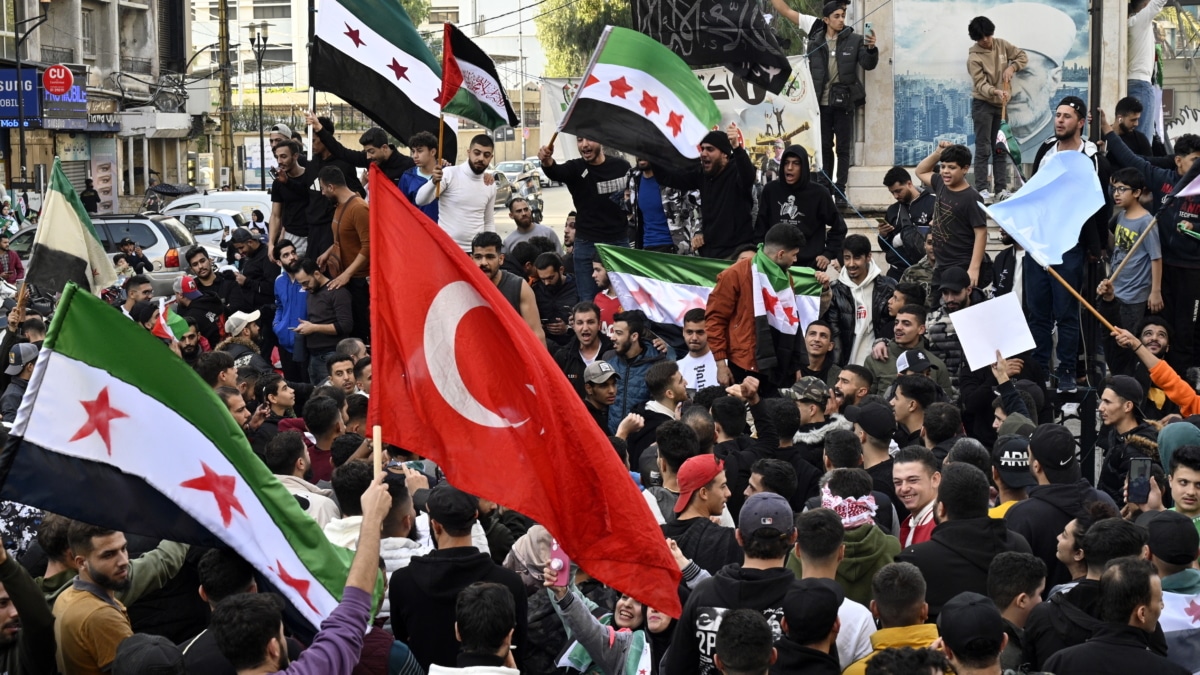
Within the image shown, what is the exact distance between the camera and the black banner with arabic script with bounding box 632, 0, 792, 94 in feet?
45.3

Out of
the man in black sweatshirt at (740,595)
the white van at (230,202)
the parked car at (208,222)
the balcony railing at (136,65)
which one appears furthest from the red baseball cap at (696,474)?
the balcony railing at (136,65)

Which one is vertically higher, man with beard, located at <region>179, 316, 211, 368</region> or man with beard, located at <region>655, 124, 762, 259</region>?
man with beard, located at <region>655, 124, 762, 259</region>

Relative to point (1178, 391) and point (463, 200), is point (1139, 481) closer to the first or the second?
point (1178, 391)

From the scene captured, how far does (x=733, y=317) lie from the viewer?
36.7 feet

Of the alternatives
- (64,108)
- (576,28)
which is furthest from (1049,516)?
(576,28)

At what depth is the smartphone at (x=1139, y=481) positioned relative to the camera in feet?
23.9

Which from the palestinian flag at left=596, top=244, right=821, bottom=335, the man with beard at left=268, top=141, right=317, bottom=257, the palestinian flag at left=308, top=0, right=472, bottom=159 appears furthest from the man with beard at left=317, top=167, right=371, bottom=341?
the palestinian flag at left=596, top=244, right=821, bottom=335

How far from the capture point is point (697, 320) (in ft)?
36.3

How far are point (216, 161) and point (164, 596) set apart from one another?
6463 cm

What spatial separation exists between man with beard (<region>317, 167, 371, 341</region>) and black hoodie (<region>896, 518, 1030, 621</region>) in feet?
22.9

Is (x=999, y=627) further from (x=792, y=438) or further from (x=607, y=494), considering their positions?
(x=792, y=438)

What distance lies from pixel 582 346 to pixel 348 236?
2566 millimetres

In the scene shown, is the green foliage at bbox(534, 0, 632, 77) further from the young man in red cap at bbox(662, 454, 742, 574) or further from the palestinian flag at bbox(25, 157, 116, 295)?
the young man in red cap at bbox(662, 454, 742, 574)

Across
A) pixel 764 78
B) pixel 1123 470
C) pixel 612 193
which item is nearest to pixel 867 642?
pixel 1123 470
